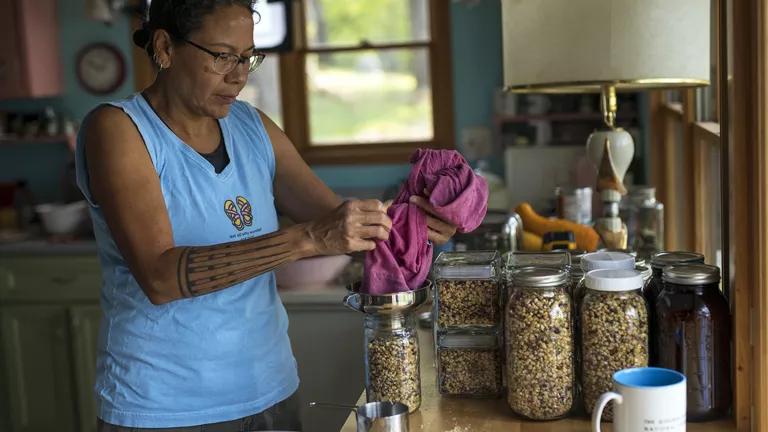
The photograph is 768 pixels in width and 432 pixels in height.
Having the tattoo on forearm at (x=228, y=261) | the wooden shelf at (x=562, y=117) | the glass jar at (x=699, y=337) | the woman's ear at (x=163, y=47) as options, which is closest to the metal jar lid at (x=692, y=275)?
the glass jar at (x=699, y=337)

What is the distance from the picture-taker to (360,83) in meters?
4.62

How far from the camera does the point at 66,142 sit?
4.68m

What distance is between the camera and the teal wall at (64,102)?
4621 millimetres

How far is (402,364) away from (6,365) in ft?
10.1

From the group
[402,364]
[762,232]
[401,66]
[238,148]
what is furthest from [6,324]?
[762,232]

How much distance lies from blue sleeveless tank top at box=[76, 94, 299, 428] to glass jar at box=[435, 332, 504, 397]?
0.40 metres

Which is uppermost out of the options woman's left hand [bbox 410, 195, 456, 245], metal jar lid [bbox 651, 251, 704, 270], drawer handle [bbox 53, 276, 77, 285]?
woman's left hand [bbox 410, 195, 456, 245]

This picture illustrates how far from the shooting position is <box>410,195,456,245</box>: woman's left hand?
4.88ft

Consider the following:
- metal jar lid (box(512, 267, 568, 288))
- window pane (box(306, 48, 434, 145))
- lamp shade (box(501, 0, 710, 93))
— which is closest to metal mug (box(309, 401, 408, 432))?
metal jar lid (box(512, 267, 568, 288))

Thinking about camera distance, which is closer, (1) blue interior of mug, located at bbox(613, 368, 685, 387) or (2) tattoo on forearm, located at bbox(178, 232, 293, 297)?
(1) blue interior of mug, located at bbox(613, 368, 685, 387)

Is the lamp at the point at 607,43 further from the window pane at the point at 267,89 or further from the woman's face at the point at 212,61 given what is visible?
the window pane at the point at 267,89

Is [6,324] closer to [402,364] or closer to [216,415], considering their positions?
[216,415]

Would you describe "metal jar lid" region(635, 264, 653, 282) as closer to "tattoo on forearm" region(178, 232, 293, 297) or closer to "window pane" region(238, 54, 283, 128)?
"tattoo on forearm" region(178, 232, 293, 297)

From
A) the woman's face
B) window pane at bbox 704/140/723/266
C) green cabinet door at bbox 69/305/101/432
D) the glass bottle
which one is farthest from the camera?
green cabinet door at bbox 69/305/101/432
